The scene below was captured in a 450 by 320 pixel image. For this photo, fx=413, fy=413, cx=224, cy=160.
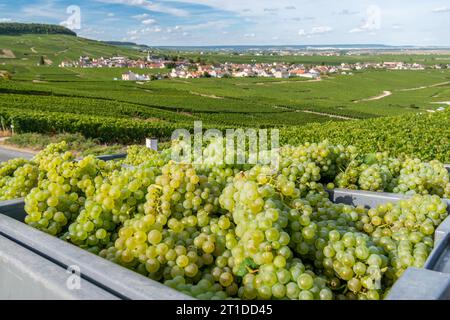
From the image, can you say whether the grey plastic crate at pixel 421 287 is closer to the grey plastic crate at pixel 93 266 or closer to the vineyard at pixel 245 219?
the vineyard at pixel 245 219

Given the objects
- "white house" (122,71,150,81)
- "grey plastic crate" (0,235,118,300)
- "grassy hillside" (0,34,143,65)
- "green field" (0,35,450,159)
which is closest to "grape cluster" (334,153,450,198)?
"grey plastic crate" (0,235,118,300)

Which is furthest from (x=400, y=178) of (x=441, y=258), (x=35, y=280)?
(x=35, y=280)

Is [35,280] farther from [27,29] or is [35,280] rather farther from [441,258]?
[27,29]

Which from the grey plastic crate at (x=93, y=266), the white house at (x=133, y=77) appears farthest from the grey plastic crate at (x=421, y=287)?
the white house at (x=133, y=77)

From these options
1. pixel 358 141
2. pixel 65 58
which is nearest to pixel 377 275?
pixel 358 141

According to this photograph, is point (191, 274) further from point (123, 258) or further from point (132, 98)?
point (132, 98)
